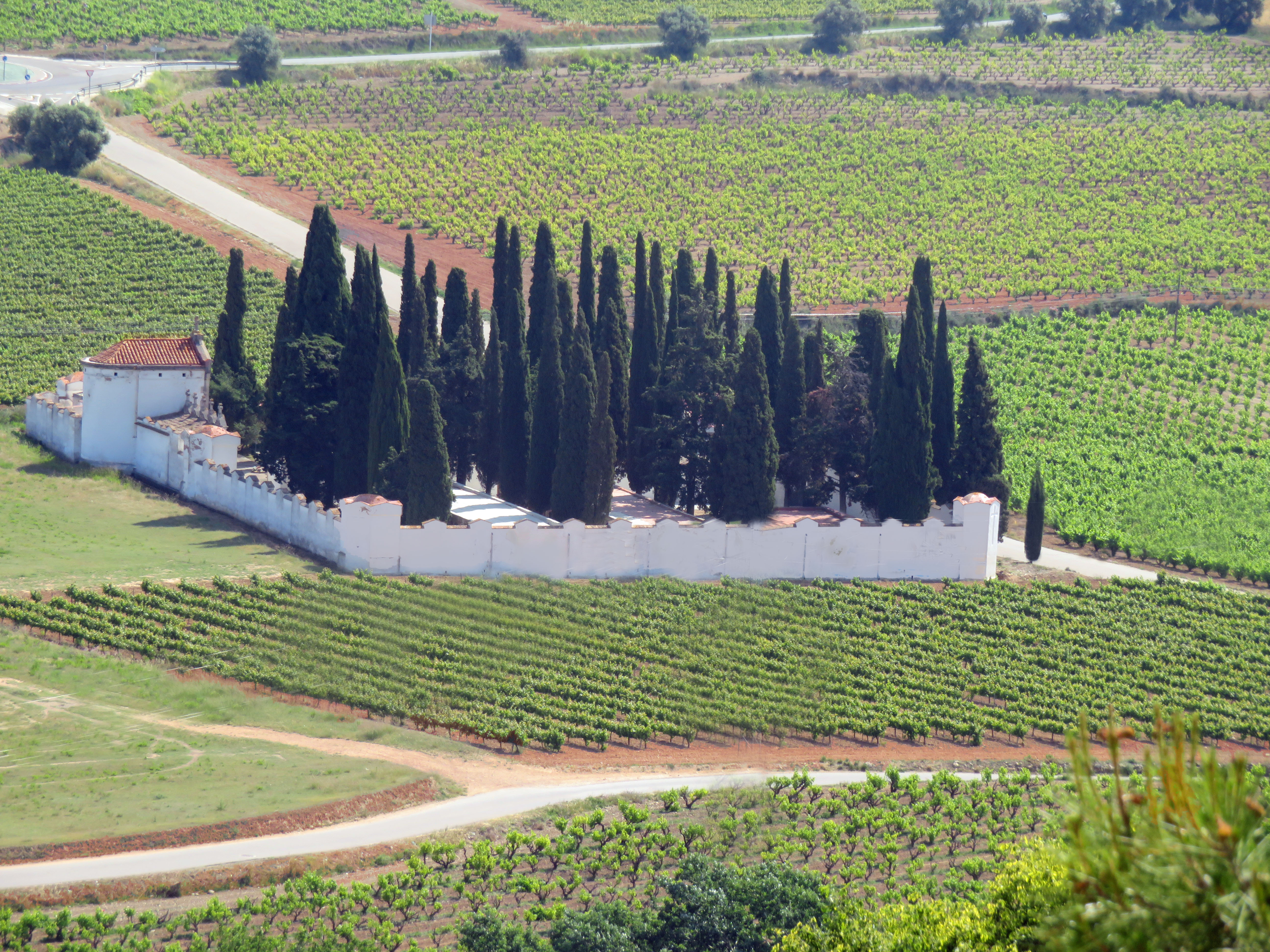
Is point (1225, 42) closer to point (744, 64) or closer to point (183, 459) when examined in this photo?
point (744, 64)

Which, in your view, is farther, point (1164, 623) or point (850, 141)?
point (850, 141)

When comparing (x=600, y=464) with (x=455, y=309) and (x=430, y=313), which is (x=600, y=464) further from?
(x=455, y=309)

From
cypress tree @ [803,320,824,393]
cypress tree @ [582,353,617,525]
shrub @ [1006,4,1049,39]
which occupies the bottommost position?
cypress tree @ [582,353,617,525]

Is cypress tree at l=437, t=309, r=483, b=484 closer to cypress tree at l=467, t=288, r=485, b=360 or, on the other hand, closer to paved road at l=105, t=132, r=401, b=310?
cypress tree at l=467, t=288, r=485, b=360

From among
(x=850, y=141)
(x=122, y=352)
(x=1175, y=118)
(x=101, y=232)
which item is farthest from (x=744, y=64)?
(x=122, y=352)

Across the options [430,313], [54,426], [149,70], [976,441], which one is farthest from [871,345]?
[149,70]

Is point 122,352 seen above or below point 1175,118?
below

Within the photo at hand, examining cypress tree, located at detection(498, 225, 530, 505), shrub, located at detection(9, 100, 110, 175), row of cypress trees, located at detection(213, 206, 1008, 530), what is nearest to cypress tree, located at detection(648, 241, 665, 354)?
row of cypress trees, located at detection(213, 206, 1008, 530)
